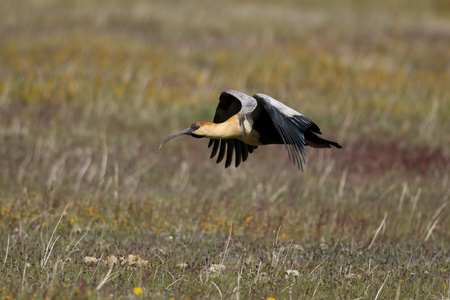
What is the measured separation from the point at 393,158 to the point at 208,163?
340cm

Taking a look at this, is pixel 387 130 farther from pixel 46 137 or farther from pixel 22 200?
pixel 22 200

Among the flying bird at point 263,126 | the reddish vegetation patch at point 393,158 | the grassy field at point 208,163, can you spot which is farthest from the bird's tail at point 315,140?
the reddish vegetation patch at point 393,158

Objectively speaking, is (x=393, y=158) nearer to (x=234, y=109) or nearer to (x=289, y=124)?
(x=234, y=109)

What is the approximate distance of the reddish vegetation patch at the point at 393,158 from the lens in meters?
11.2

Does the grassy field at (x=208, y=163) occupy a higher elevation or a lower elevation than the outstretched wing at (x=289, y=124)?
lower

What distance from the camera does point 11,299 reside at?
13.6 feet

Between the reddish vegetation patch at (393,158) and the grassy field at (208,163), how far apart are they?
0.14ft

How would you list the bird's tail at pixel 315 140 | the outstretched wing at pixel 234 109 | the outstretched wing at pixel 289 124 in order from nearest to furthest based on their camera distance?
1. the outstretched wing at pixel 289 124
2. the outstretched wing at pixel 234 109
3. the bird's tail at pixel 315 140

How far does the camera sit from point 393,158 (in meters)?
11.6

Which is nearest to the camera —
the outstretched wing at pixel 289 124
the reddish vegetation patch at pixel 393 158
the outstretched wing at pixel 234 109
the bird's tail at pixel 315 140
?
the outstretched wing at pixel 289 124

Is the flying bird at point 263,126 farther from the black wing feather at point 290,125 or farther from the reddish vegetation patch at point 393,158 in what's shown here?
the reddish vegetation patch at point 393,158

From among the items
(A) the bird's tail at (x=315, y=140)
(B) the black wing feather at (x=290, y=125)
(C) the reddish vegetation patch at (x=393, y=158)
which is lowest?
(C) the reddish vegetation patch at (x=393, y=158)

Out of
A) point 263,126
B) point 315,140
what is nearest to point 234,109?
point 263,126

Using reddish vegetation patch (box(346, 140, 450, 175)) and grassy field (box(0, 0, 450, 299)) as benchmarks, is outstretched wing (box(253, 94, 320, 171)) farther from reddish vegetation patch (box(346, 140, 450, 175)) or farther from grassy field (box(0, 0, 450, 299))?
reddish vegetation patch (box(346, 140, 450, 175))
